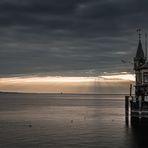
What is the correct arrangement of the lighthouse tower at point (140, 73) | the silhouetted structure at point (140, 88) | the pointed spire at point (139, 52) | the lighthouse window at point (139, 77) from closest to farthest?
the silhouetted structure at point (140, 88), the lighthouse tower at point (140, 73), the lighthouse window at point (139, 77), the pointed spire at point (139, 52)

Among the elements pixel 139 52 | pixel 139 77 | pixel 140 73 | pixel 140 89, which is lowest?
pixel 140 89

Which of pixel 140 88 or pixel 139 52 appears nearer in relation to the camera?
pixel 140 88

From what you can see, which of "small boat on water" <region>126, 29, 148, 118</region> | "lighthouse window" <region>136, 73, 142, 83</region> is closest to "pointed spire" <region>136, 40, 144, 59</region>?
"small boat on water" <region>126, 29, 148, 118</region>

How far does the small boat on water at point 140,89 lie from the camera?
95.0 m

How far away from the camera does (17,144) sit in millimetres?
65562

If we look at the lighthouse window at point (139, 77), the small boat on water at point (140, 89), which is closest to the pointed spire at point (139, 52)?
the small boat on water at point (140, 89)

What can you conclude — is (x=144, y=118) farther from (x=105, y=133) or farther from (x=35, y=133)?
(x=35, y=133)

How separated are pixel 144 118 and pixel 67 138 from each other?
27319 millimetres

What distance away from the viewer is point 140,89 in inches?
4085

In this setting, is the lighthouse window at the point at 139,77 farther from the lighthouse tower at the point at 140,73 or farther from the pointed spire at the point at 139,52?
the pointed spire at the point at 139,52

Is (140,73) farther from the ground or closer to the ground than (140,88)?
farther from the ground

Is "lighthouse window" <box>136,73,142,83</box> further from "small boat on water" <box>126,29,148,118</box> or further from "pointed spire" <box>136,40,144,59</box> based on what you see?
"pointed spire" <box>136,40,144,59</box>

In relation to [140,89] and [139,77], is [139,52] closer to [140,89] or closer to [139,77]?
[139,77]

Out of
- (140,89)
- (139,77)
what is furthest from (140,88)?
(139,77)
